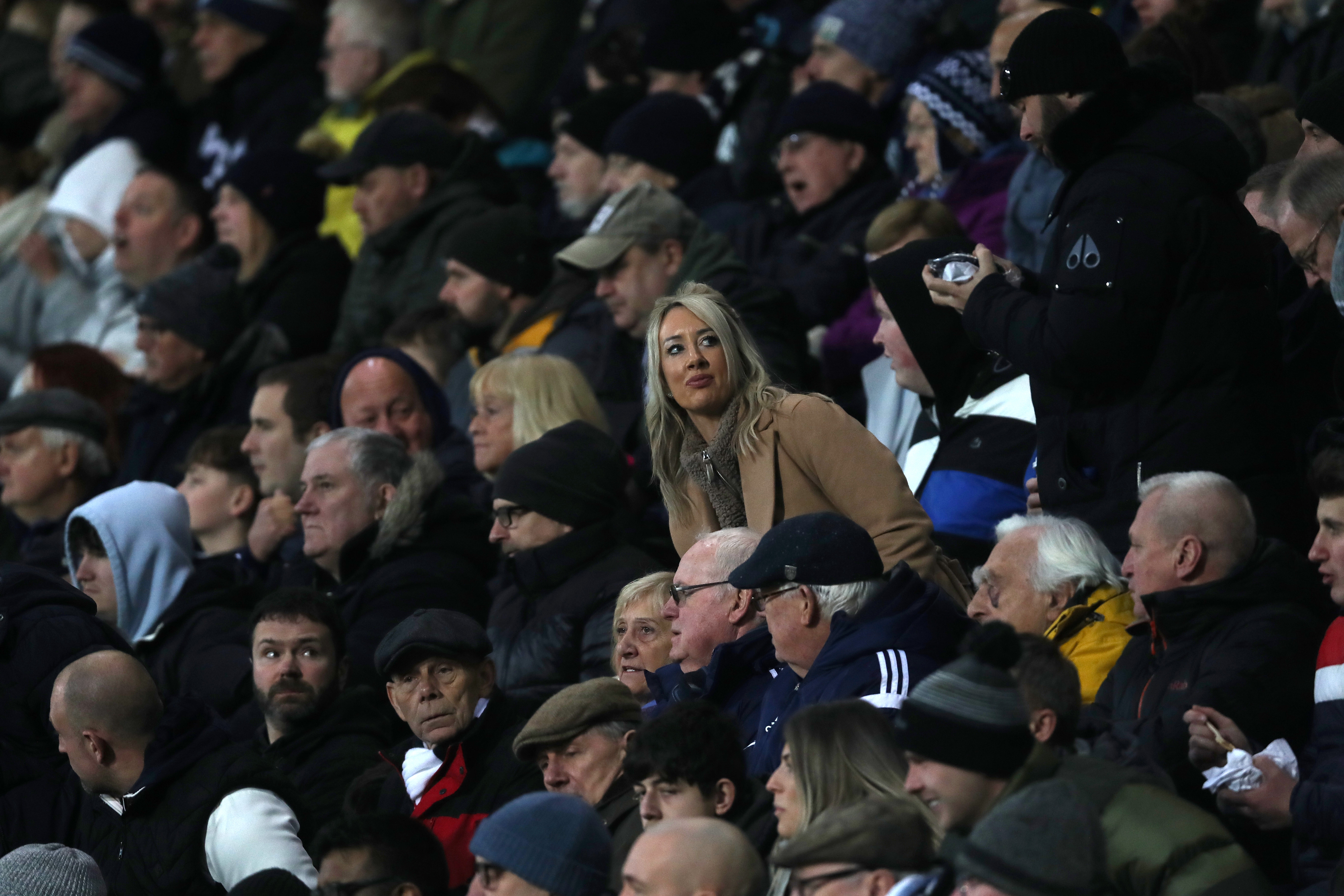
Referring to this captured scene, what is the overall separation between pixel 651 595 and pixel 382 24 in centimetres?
726

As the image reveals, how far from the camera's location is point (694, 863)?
3.98m

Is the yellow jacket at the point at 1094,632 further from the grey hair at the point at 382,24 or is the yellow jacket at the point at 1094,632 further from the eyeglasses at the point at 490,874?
the grey hair at the point at 382,24

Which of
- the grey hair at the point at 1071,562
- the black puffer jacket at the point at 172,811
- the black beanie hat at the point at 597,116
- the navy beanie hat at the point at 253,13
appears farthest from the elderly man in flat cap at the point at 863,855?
the navy beanie hat at the point at 253,13

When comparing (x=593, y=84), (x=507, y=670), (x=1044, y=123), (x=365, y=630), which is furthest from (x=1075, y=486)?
(x=593, y=84)

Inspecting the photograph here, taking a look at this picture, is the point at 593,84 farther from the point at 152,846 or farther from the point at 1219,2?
the point at 152,846

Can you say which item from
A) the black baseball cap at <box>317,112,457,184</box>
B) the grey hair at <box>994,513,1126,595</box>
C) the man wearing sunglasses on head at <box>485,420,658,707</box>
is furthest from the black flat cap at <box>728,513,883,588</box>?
the black baseball cap at <box>317,112,457,184</box>

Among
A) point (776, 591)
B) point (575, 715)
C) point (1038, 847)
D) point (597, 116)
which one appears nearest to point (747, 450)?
point (776, 591)

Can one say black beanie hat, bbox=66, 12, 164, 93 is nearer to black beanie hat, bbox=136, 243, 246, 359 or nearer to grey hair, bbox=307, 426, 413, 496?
black beanie hat, bbox=136, 243, 246, 359

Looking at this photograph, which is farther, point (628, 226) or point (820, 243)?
point (820, 243)

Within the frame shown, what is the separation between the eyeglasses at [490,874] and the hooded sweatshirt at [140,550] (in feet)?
11.2

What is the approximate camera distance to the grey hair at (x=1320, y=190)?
17.9 feet

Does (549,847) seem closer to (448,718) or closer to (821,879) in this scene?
(821,879)

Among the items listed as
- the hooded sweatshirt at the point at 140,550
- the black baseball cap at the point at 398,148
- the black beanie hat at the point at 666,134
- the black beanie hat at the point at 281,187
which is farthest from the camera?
the black beanie hat at the point at 281,187

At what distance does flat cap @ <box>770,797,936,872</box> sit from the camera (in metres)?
3.84
